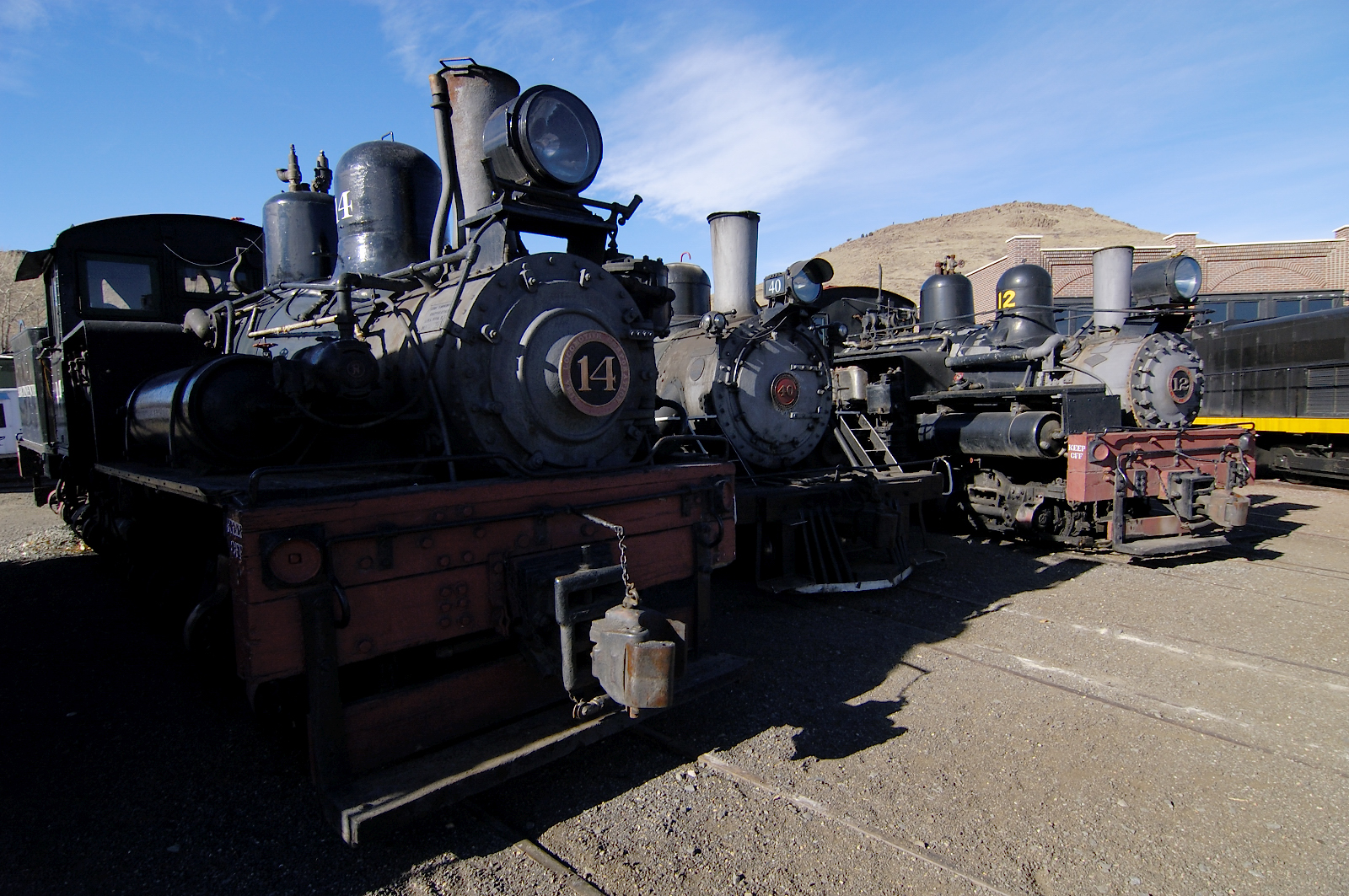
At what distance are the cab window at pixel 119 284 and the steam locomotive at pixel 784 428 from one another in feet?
14.6

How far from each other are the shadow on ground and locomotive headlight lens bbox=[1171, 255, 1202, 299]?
4.62 meters

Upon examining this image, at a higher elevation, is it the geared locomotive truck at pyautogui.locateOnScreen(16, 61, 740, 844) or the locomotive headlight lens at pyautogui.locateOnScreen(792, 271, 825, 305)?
the locomotive headlight lens at pyautogui.locateOnScreen(792, 271, 825, 305)

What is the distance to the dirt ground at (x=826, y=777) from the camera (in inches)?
101

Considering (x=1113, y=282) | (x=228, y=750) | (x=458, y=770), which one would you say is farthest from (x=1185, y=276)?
(x=228, y=750)

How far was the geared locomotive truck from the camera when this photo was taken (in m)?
2.54

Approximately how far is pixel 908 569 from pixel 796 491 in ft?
3.94

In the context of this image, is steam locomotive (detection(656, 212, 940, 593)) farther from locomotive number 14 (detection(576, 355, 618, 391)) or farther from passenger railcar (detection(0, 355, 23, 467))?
passenger railcar (detection(0, 355, 23, 467))

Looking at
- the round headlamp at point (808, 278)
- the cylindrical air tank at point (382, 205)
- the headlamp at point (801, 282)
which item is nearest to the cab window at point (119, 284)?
the cylindrical air tank at point (382, 205)

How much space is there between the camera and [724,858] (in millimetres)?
2641

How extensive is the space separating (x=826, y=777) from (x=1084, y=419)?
5.09m

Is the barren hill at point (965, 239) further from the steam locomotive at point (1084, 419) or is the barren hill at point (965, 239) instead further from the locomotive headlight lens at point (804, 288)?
the locomotive headlight lens at point (804, 288)

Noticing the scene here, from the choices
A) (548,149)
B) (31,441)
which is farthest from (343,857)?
(31,441)

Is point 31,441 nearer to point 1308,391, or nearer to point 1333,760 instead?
point 1333,760

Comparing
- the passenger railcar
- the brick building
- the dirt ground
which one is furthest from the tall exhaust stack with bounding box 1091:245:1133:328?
the passenger railcar
